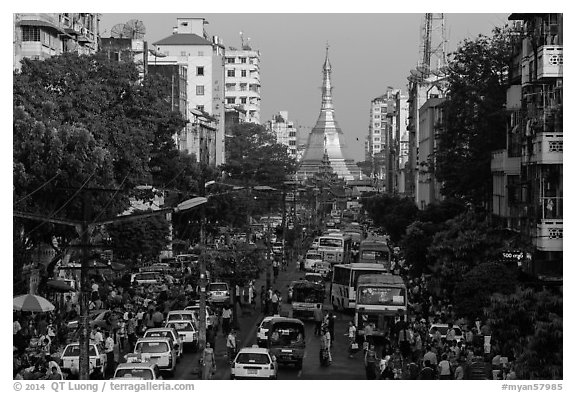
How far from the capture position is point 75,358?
3819 centimetres

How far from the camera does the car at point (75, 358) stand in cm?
3791

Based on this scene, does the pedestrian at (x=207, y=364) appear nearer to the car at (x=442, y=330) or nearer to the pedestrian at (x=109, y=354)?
the pedestrian at (x=109, y=354)

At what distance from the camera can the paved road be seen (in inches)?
1628

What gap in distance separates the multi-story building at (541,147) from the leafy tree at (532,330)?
894 cm

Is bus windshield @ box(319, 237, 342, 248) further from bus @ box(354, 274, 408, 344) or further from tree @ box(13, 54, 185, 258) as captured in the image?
bus @ box(354, 274, 408, 344)

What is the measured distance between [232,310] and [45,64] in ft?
44.4

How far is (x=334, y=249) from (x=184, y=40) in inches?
2547

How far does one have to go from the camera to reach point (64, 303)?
55.0 meters

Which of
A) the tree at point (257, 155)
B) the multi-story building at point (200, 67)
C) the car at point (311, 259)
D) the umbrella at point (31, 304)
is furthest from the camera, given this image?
the multi-story building at point (200, 67)

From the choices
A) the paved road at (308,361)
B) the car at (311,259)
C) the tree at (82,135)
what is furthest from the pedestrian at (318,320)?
the car at (311,259)

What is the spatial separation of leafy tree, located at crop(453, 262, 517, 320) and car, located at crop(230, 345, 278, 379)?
9487 mm

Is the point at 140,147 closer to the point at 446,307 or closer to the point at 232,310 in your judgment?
the point at 232,310

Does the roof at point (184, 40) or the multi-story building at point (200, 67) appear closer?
the multi-story building at point (200, 67)
